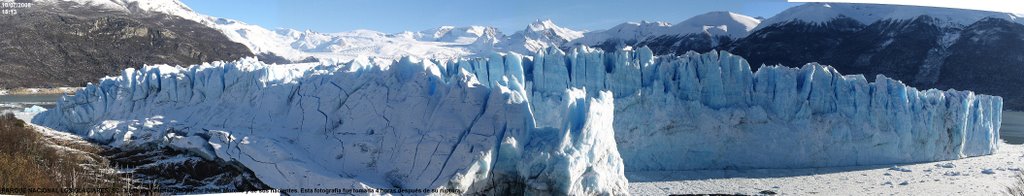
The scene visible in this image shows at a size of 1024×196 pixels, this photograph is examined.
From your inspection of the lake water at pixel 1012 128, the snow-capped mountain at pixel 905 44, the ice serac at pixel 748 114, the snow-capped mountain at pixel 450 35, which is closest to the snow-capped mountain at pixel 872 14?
the snow-capped mountain at pixel 905 44

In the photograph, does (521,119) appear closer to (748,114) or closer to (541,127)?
(541,127)

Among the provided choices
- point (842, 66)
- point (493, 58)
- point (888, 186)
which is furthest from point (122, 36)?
point (888, 186)

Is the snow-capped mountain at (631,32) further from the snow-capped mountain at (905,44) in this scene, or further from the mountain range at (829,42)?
the snow-capped mountain at (905,44)

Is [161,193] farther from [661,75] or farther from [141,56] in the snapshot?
[141,56]

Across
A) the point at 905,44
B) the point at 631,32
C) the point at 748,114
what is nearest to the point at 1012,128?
the point at 748,114

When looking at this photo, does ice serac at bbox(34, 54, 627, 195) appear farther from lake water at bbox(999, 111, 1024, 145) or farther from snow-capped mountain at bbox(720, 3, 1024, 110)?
snow-capped mountain at bbox(720, 3, 1024, 110)

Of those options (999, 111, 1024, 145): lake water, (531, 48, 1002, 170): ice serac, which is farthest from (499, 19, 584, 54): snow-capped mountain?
(531, 48, 1002, 170): ice serac

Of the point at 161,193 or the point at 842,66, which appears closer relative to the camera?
the point at 161,193
